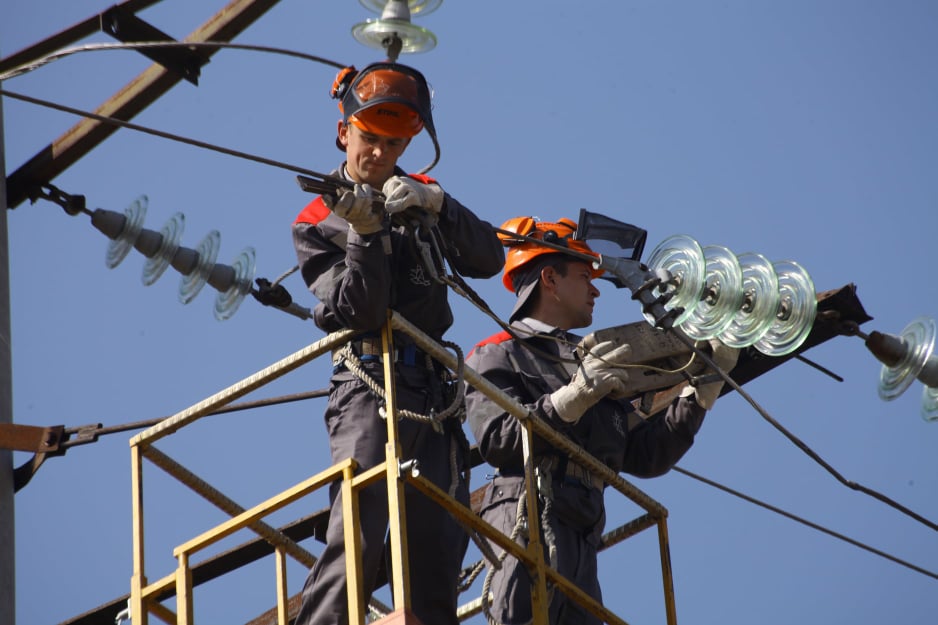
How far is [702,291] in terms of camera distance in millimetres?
8172

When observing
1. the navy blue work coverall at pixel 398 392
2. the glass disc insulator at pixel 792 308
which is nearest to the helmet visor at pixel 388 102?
the navy blue work coverall at pixel 398 392

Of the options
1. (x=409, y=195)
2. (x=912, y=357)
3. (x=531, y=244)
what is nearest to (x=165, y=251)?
(x=531, y=244)

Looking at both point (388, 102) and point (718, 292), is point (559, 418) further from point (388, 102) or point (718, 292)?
point (388, 102)

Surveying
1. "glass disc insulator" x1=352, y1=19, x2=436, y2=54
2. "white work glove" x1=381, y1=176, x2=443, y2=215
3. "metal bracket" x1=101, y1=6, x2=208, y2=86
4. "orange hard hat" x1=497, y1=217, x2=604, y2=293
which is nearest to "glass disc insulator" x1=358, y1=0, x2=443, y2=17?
"glass disc insulator" x1=352, y1=19, x2=436, y2=54

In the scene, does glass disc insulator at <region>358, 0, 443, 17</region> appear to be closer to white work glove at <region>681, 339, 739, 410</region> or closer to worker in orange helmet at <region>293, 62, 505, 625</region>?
worker in orange helmet at <region>293, 62, 505, 625</region>

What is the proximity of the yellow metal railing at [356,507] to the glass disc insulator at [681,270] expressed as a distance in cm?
83

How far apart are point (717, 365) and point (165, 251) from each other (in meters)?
3.30

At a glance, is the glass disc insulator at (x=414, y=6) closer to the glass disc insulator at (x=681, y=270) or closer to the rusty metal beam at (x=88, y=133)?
the glass disc insulator at (x=681, y=270)

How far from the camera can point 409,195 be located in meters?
7.38

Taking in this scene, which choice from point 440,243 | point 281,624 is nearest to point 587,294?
point 440,243

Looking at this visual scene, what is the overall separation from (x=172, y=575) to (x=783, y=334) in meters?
3.01

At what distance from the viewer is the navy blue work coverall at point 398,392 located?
721 centimetres

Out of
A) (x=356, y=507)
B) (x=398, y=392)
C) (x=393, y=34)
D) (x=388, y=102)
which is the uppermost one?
(x=393, y=34)

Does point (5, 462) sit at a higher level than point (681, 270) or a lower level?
higher
